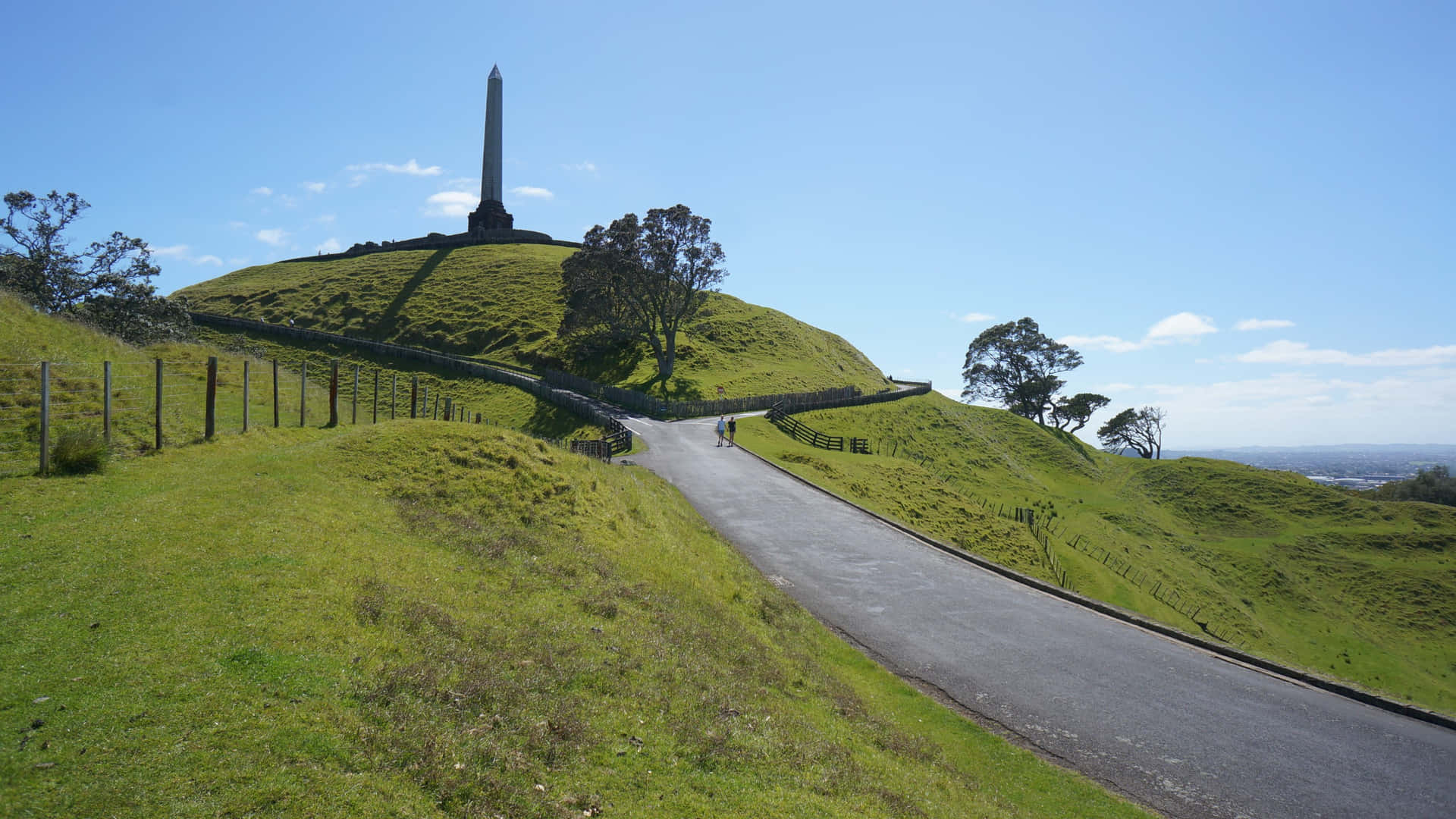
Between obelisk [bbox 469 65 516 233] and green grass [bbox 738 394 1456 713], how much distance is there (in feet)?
196

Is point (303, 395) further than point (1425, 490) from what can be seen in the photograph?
No

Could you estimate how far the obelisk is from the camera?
85.4 meters

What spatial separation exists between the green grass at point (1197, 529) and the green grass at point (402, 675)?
2000cm

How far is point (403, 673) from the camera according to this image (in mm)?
7664

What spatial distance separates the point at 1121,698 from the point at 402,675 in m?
12.6

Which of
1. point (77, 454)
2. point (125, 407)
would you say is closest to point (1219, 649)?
point (77, 454)

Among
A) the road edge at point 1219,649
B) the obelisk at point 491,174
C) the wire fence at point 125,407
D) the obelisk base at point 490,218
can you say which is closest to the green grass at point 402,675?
the wire fence at point 125,407

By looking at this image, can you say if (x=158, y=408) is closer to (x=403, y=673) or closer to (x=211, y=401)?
(x=211, y=401)

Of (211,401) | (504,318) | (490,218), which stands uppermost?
(490,218)

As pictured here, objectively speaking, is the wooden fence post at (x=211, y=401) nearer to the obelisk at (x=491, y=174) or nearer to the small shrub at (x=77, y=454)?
the small shrub at (x=77, y=454)

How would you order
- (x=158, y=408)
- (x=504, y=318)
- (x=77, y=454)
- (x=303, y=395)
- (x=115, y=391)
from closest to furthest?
(x=77, y=454) → (x=158, y=408) → (x=115, y=391) → (x=303, y=395) → (x=504, y=318)

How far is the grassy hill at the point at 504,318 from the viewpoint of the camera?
6756 centimetres

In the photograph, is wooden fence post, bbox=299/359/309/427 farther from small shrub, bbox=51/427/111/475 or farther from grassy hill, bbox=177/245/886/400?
grassy hill, bbox=177/245/886/400

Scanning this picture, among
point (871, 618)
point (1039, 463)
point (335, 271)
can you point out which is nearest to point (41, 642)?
point (871, 618)
